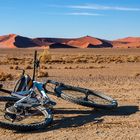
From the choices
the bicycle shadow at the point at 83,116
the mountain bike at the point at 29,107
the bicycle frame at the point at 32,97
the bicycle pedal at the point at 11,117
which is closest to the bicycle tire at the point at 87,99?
the mountain bike at the point at 29,107

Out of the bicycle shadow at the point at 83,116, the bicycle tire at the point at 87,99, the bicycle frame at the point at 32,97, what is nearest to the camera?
the bicycle shadow at the point at 83,116

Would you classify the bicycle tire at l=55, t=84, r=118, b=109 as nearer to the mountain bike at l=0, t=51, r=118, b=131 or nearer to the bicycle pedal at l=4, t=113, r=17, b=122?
the mountain bike at l=0, t=51, r=118, b=131

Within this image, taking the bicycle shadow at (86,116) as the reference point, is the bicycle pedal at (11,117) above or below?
above

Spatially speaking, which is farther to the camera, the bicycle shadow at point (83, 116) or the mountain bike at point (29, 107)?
the bicycle shadow at point (83, 116)

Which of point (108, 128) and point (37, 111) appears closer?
point (108, 128)

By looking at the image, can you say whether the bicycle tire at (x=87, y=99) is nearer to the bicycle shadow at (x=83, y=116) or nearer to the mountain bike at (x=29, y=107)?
the mountain bike at (x=29, y=107)

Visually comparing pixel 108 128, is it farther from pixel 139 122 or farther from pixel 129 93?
pixel 129 93

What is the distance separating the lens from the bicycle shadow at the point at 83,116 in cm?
1115

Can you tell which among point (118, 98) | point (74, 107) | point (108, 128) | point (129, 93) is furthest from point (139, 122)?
point (129, 93)

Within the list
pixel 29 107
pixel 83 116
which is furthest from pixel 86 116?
pixel 29 107

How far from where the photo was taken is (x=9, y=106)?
12125 millimetres

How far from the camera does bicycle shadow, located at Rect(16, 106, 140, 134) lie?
11.1 meters

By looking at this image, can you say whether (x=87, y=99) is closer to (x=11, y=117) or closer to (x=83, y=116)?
(x=83, y=116)

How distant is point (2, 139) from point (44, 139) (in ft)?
2.84
